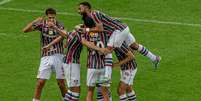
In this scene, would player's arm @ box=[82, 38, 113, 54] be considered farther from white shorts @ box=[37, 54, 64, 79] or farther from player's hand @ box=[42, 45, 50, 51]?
white shorts @ box=[37, 54, 64, 79]

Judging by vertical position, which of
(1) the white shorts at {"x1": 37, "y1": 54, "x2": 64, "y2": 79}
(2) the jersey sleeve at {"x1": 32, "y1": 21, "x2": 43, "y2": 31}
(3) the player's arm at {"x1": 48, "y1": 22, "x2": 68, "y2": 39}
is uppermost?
(2) the jersey sleeve at {"x1": 32, "y1": 21, "x2": 43, "y2": 31}

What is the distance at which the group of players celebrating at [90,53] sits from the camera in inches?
612

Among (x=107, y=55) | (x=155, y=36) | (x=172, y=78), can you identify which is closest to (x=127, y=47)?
(x=107, y=55)

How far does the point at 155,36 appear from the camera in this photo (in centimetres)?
2327

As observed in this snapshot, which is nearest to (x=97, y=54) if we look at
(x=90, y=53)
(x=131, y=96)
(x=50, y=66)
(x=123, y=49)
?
(x=90, y=53)

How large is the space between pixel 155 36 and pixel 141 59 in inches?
90.8

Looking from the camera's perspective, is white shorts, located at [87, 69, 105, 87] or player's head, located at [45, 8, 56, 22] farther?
player's head, located at [45, 8, 56, 22]

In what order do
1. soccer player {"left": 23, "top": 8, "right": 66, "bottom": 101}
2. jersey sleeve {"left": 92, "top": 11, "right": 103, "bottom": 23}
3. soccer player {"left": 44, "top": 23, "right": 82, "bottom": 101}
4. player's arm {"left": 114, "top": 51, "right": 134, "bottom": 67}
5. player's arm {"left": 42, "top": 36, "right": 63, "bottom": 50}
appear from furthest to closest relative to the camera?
soccer player {"left": 23, "top": 8, "right": 66, "bottom": 101} → player's arm {"left": 42, "top": 36, "right": 63, "bottom": 50} → soccer player {"left": 44, "top": 23, "right": 82, "bottom": 101} → player's arm {"left": 114, "top": 51, "right": 134, "bottom": 67} → jersey sleeve {"left": 92, "top": 11, "right": 103, "bottom": 23}

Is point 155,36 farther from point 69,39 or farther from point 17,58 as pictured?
point 69,39

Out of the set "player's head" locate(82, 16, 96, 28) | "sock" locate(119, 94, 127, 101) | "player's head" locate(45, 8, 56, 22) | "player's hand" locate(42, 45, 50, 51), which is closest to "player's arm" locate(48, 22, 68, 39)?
"player's head" locate(45, 8, 56, 22)

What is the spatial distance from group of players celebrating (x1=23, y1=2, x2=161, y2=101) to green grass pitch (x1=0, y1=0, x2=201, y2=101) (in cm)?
131

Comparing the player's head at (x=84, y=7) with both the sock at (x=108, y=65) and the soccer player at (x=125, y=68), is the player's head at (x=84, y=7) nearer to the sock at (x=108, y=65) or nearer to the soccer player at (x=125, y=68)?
the sock at (x=108, y=65)

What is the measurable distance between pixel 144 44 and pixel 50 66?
603 cm

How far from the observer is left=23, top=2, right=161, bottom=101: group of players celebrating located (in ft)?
51.0
